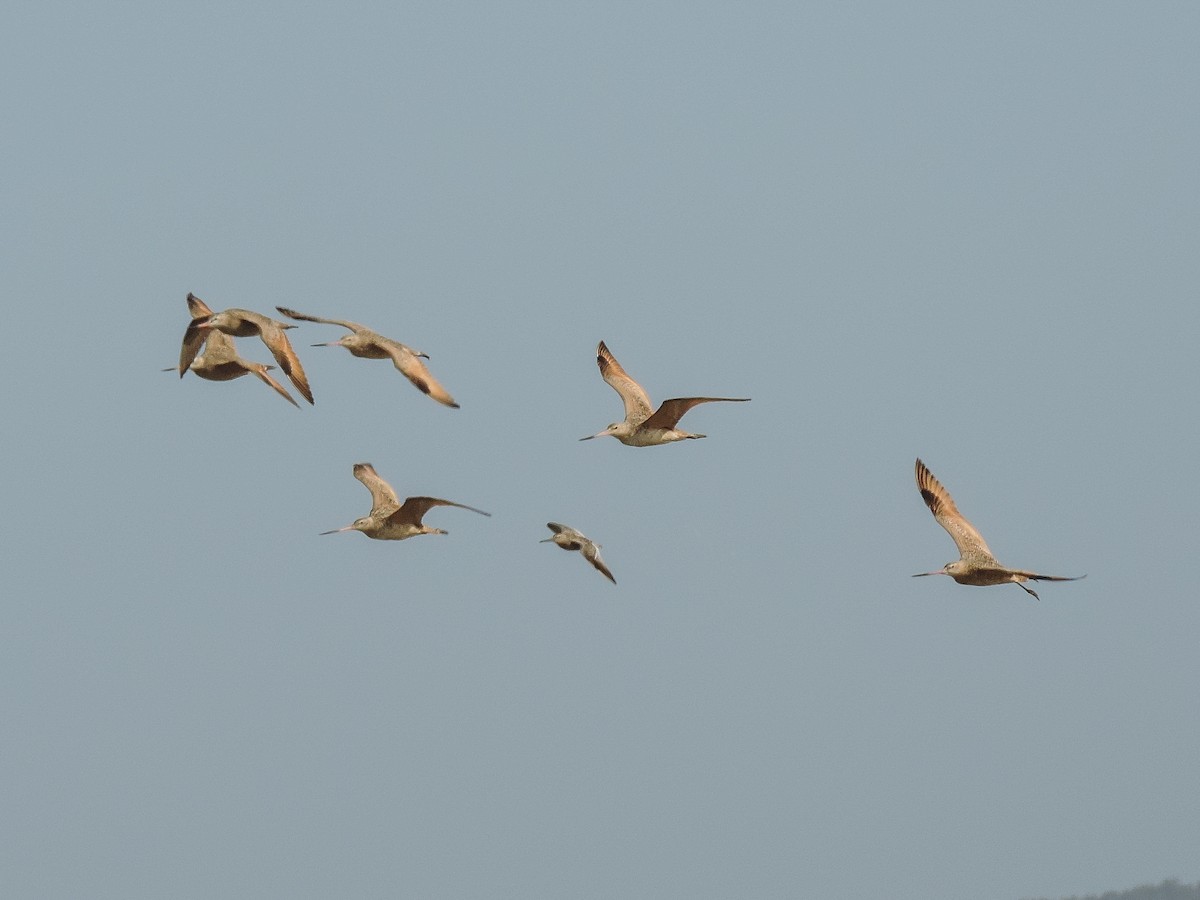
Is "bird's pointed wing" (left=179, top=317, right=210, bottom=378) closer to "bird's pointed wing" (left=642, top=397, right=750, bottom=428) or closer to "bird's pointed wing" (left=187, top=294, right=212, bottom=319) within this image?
"bird's pointed wing" (left=187, top=294, right=212, bottom=319)

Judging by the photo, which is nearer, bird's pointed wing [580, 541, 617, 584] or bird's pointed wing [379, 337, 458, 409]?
bird's pointed wing [379, 337, 458, 409]

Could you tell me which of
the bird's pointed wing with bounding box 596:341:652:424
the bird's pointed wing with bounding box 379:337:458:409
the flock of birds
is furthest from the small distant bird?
the bird's pointed wing with bounding box 596:341:652:424

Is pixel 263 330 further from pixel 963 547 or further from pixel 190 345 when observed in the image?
pixel 963 547

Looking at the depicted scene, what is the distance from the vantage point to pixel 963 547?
102 feet

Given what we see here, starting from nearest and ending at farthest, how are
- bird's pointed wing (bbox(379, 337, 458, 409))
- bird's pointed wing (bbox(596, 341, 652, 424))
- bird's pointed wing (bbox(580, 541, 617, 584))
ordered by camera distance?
bird's pointed wing (bbox(379, 337, 458, 409))
bird's pointed wing (bbox(580, 541, 617, 584))
bird's pointed wing (bbox(596, 341, 652, 424))

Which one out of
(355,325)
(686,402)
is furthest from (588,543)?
(355,325)

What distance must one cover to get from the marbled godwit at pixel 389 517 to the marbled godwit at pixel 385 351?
2135 millimetres

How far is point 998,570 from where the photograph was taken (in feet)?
98.8

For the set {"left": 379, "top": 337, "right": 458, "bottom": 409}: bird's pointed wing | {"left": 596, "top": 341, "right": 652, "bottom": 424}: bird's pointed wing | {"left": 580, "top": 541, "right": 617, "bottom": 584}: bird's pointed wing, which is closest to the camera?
{"left": 379, "top": 337, "right": 458, "bottom": 409}: bird's pointed wing

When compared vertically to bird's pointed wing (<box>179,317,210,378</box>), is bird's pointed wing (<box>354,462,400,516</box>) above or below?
below

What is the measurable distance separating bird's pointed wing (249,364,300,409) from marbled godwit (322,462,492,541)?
2.36 metres

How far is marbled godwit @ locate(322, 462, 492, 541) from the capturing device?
30.9 metres

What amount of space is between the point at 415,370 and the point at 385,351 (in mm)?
912

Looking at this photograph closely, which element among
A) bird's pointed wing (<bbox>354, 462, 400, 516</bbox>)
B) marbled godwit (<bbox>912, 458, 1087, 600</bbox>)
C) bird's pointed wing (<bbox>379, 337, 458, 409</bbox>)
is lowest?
marbled godwit (<bbox>912, 458, 1087, 600</bbox>)
